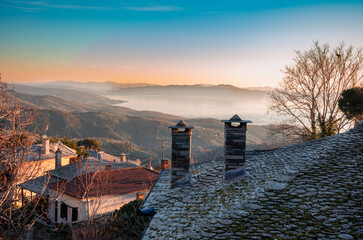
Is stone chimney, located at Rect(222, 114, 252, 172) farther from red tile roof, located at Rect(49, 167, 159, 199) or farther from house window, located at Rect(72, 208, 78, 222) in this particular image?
house window, located at Rect(72, 208, 78, 222)

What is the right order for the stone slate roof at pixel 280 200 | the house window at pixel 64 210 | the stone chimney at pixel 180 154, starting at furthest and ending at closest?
the house window at pixel 64 210, the stone chimney at pixel 180 154, the stone slate roof at pixel 280 200

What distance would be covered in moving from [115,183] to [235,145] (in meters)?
14.8

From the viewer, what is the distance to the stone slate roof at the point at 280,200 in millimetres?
5133

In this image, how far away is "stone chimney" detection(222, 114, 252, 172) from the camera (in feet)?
30.5

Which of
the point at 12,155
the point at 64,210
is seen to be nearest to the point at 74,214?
the point at 64,210

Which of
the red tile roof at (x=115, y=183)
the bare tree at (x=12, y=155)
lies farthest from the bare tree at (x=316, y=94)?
the bare tree at (x=12, y=155)

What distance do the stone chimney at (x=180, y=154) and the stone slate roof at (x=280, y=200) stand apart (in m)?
0.59

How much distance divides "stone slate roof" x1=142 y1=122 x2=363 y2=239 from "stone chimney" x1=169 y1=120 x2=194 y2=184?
587mm

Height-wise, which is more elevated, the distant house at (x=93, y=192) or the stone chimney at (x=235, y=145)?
the stone chimney at (x=235, y=145)

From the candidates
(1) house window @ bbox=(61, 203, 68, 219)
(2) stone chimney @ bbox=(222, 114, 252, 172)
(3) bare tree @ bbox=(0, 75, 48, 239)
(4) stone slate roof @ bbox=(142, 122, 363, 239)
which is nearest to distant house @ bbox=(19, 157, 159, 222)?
(1) house window @ bbox=(61, 203, 68, 219)

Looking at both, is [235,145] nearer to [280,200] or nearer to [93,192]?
[280,200]

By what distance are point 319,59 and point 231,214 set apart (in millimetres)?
23769

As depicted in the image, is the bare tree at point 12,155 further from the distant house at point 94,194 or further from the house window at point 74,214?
the house window at point 74,214

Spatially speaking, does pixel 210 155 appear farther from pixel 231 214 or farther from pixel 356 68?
pixel 231 214
